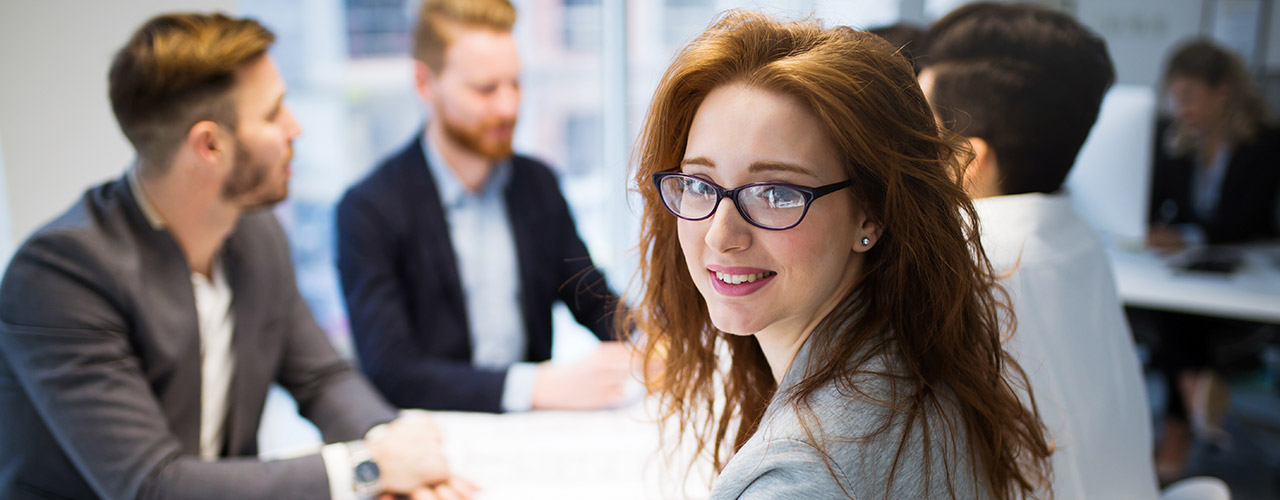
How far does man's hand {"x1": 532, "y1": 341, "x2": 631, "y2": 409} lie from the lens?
1.82 m

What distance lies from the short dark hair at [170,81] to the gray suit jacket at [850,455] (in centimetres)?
115

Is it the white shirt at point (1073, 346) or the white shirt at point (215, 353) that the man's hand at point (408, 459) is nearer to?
A: the white shirt at point (215, 353)

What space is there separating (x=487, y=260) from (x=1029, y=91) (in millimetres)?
1371

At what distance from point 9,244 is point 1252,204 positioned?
4.41m

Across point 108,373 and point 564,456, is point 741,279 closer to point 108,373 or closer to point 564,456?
point 564,456

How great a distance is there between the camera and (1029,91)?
5.03 ft

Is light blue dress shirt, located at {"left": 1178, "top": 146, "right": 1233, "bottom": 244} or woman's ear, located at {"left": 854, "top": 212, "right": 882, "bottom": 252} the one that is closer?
woman's ear, located at {"left": 854, "top": 212, "right": 882, "bottom": 252}

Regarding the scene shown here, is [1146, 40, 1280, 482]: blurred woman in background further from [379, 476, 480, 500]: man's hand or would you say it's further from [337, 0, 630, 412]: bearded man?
[379, 476, 480, 500]: man's hand

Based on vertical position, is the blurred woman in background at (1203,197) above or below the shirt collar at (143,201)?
below

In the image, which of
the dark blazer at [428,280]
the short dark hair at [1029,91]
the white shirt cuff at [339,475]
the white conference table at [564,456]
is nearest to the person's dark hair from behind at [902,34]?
the short dark hair at [1029,91]

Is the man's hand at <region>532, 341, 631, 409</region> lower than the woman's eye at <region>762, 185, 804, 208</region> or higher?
lower

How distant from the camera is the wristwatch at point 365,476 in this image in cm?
144

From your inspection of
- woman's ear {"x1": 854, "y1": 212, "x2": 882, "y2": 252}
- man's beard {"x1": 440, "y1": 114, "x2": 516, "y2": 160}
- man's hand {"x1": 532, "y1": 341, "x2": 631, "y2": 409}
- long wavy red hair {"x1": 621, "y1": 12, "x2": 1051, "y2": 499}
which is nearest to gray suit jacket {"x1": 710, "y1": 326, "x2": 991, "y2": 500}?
long wavy red hair {"x1": 621, "y1": 12, "x2": 1051, "y2": 499}

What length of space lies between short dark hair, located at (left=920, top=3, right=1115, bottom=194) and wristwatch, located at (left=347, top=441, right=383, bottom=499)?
3.79ft
